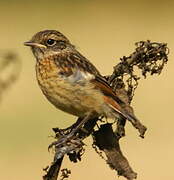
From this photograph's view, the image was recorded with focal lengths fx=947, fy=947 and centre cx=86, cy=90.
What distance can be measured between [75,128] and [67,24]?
1100 centimetres

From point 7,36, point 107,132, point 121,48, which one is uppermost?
point 7,36

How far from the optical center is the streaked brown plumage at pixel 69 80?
20.7ft

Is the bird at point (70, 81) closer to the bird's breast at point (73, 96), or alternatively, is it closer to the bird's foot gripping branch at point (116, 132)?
the bird's breast at point (73, 96)

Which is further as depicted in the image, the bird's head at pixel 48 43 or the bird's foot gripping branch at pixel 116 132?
the bird's head at pixel 48 43

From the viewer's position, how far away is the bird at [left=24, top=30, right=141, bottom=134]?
248 inches

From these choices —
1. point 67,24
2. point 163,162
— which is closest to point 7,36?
point 67,24

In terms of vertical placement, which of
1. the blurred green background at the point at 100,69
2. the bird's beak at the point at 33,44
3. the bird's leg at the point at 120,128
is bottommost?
the bird's leg at the point at 120,128

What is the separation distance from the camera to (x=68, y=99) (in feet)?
21.1

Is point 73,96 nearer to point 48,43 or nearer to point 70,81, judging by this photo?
point 70,81

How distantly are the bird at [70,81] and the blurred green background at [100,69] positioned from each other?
51 cm

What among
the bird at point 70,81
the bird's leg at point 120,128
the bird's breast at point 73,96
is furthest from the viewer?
the bird's breast at point 73,96

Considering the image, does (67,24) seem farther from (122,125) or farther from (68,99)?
(122,125)

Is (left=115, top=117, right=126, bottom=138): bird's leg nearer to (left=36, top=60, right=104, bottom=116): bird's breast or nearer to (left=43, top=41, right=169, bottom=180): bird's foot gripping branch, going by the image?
(left=43, top=41, right=169, bottom=180): bird's foot gripping branch

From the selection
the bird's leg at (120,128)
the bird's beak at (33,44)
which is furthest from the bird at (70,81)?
the bird's leg at (120,128)
